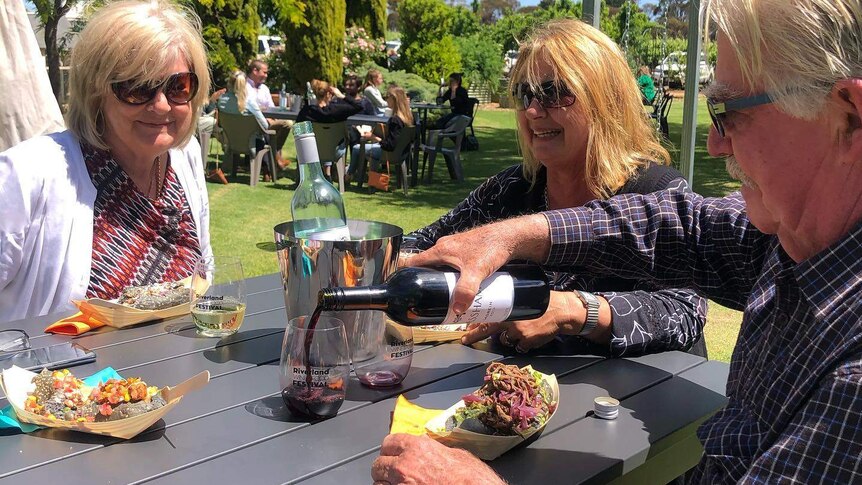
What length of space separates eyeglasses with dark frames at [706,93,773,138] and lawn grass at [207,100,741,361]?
143 inches

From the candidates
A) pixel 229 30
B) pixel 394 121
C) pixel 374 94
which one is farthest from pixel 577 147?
pixel 229 30

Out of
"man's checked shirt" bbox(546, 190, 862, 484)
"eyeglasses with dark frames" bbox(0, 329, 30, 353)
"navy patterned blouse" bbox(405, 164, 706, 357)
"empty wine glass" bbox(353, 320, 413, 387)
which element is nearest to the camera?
"man's checked shirt" bbox(546, 190, 862, 484)

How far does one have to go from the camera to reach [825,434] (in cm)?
111

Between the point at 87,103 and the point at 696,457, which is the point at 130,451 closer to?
the point at 696,457

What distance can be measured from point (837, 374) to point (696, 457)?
0.68 metres

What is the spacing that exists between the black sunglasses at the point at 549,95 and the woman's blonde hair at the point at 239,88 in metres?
10.0

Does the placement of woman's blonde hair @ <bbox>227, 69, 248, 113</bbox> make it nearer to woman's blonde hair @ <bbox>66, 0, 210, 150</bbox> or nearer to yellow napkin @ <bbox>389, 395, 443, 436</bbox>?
woman's blonde hair @ <bbox>66, 0, 210, 150</bbox>

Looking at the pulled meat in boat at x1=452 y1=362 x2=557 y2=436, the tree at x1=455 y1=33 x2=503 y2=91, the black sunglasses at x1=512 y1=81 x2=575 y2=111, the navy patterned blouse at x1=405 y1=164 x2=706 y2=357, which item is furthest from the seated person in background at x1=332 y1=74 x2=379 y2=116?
the tree at x1=455 y1=33 x2=503 y2=91

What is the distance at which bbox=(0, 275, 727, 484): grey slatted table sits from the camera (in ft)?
4.48

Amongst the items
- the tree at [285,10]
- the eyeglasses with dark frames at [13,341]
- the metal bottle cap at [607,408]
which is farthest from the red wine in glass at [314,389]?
the tree at [285,10]

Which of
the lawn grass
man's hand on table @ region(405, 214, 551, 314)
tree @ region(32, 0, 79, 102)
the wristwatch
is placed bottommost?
the lawn grass

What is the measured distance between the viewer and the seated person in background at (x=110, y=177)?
2.56 meters

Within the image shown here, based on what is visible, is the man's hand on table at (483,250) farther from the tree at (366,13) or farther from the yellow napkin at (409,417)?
the tree at (366,13)

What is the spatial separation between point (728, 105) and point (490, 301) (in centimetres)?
60
